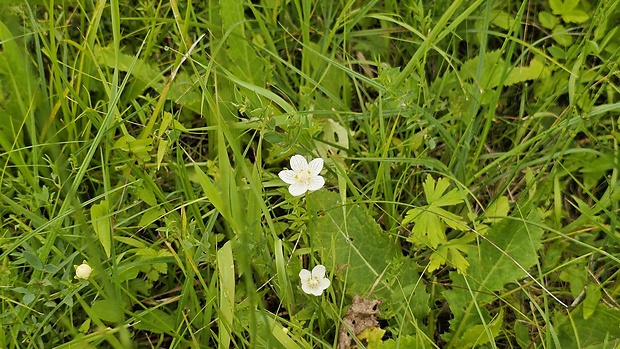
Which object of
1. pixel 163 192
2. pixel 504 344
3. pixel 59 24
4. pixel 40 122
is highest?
pixel 59 24

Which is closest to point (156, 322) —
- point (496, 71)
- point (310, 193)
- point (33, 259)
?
point (33, 259)

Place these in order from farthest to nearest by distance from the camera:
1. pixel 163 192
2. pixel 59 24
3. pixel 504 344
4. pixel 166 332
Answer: pixel 59 24, pixel 163 192, pixel 504 344, pixel 166 332

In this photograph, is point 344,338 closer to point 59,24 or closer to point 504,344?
point 504,344

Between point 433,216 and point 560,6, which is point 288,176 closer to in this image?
point 433,216

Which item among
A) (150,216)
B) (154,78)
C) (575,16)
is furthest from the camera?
(575,16)

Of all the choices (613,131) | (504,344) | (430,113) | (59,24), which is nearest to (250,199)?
(430,113)

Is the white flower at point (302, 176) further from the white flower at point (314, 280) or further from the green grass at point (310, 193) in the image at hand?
the white flower at point (314, 280)
